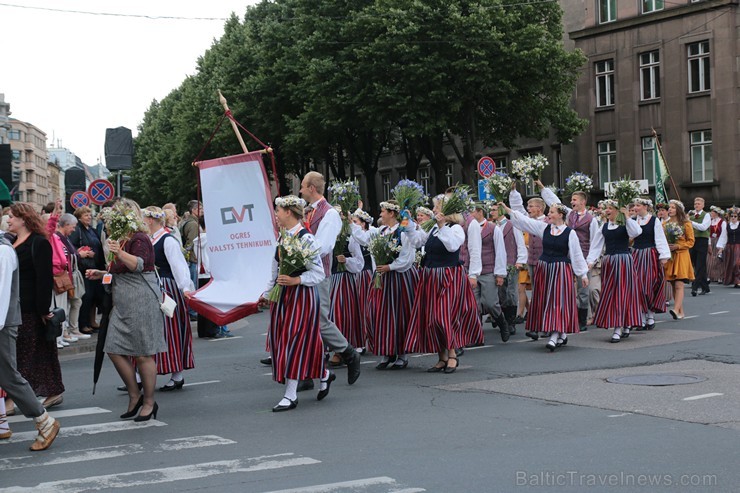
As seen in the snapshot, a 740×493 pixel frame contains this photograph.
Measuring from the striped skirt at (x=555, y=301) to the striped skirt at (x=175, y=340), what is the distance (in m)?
4.72

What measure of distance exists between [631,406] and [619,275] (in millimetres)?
5328

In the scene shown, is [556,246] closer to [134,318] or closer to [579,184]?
[579,184]

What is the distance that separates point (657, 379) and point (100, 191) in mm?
16323

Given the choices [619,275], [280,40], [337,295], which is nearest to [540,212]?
[619,275]

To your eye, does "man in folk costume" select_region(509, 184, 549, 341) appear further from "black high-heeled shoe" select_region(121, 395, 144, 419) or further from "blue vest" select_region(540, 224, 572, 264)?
"black high-heeled shoe" select_region(121, 395, 144, 419)

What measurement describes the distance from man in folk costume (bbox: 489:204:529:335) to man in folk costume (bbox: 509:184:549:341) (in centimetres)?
17

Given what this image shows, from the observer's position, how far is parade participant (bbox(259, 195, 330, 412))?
919cm

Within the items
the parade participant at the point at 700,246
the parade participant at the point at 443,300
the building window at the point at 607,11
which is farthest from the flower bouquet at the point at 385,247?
the building window at the point at 607,11

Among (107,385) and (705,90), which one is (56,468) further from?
(705,90)

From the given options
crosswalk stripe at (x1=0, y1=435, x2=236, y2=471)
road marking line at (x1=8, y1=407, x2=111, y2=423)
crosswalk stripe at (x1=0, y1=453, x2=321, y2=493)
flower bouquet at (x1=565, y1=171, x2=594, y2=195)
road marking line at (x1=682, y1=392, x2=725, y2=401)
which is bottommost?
road marking line at (x1=8, y1=407, x2=111, y2=423)

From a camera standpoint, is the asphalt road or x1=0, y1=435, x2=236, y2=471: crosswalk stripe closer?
the asphalt road

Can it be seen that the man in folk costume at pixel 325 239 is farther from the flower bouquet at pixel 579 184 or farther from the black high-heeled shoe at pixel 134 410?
the flower bouquet at pixel 579 184

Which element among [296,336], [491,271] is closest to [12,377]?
[296,336]

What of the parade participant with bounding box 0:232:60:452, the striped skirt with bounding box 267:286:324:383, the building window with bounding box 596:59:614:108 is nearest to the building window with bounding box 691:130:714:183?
the building window with bounding box 596:59:614:108
